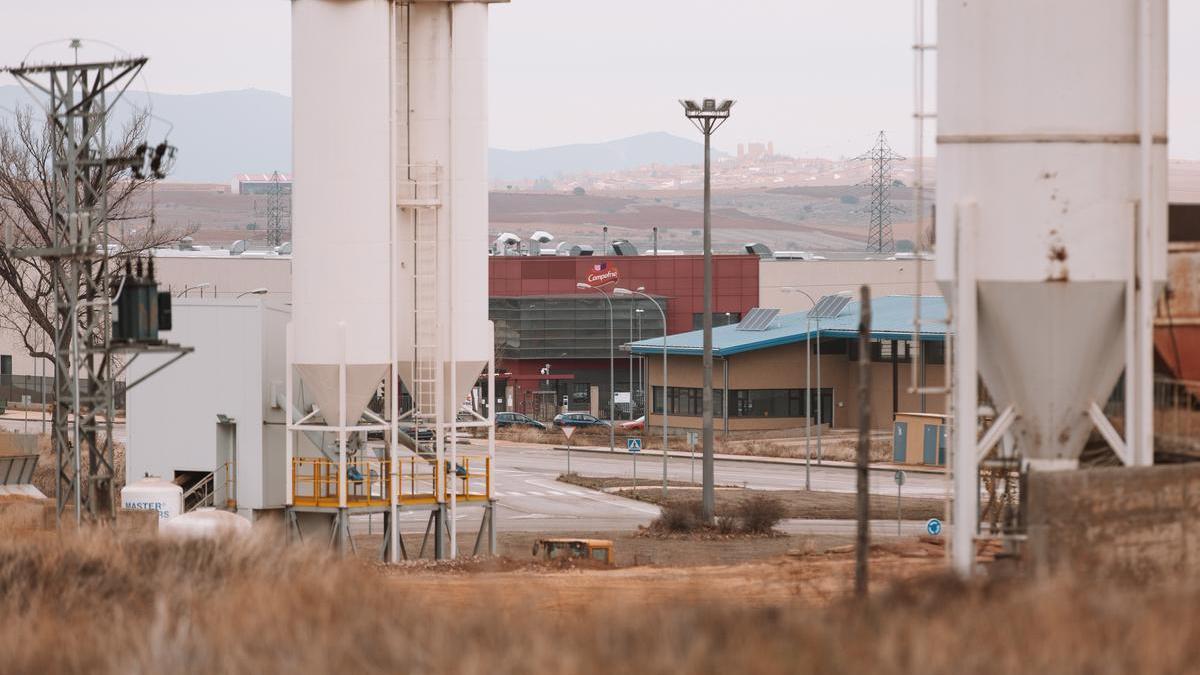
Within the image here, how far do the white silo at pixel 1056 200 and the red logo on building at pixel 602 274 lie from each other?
86.8 metres

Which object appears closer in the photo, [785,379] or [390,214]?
[390,214]

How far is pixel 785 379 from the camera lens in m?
88.1

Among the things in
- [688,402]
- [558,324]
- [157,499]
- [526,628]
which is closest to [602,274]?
[558,324]

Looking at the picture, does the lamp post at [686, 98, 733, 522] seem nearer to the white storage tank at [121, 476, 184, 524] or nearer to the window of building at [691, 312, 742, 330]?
the white storage tank at [121, 476, 184, 524]

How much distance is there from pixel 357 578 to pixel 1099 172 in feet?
32.5

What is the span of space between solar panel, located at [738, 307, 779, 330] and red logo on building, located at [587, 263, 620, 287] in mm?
16464

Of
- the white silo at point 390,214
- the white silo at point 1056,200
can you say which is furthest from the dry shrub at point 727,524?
the white silo at point 1056,200

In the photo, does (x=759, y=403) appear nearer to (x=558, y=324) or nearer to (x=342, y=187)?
(x=558, y=324)

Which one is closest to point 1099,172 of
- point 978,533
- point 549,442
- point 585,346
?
point 978,533

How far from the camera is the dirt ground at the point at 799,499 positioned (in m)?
49.5

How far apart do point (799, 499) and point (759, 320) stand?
3869 centimetres

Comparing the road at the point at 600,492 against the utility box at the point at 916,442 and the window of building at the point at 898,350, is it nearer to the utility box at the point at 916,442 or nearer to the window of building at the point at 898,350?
the utility box at the point at 916,442

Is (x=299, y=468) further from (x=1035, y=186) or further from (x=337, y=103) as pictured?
(x=1035, y=186)

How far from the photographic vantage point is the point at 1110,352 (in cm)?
2105
